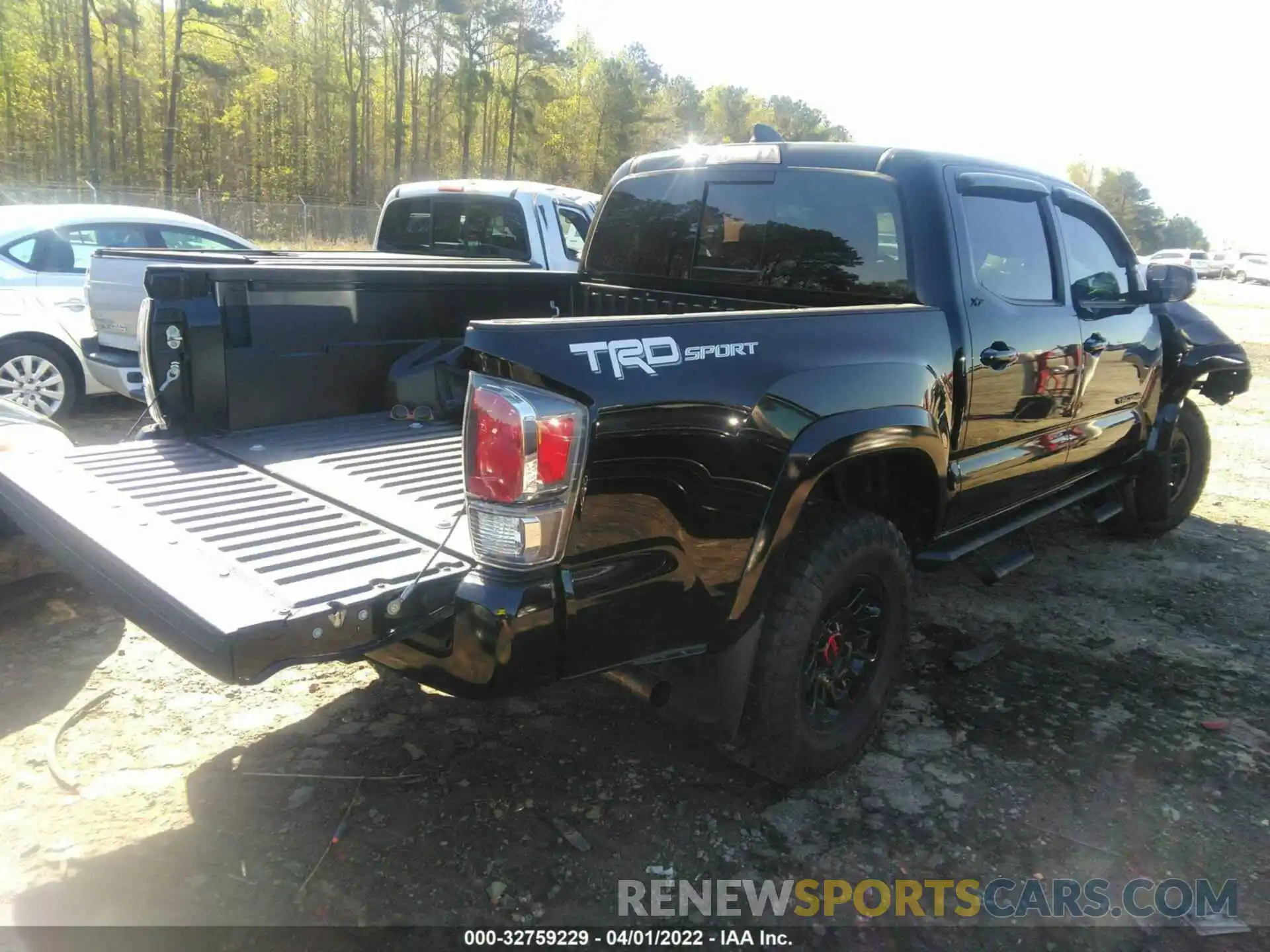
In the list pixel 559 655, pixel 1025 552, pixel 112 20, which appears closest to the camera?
pixel 559 655

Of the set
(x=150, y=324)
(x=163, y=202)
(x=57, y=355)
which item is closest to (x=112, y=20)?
(x=163, y=202)

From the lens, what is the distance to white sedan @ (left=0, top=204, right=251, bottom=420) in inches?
275

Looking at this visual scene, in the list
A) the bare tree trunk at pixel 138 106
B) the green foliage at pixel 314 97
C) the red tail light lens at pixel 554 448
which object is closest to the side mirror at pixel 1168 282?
the red tail light lens at pixel 554 448

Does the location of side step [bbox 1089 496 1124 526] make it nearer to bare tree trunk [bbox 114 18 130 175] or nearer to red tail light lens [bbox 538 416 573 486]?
red tail light lens [bbox 538 416 573 486]

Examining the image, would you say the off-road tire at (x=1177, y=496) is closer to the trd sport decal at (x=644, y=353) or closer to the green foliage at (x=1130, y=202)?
the trd sport decal at (x=644, y=353)

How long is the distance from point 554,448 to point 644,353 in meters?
0.36

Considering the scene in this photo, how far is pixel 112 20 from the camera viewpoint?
2905 cm

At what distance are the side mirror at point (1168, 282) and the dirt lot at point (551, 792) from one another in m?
1.76

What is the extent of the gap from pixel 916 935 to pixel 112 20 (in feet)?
116

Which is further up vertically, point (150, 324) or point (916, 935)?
point (150, 324)

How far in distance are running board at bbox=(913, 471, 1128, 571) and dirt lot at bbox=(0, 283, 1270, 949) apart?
23.4 inches

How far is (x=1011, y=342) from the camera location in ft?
11.7

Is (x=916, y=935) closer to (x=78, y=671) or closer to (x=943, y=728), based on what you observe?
(x=943, y=728)

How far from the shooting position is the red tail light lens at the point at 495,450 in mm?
2098
